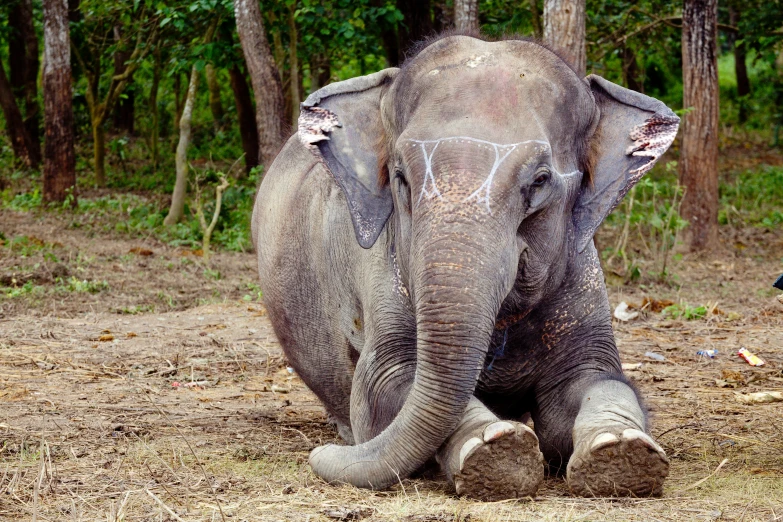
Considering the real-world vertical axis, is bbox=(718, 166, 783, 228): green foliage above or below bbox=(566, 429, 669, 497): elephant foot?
below

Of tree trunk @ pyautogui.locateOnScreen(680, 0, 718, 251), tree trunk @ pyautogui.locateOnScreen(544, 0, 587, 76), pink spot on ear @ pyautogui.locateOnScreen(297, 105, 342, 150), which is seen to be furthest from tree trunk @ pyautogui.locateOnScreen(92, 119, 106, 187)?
pink spot on ear @ pyautogui.locateOnScreen(297, 105, 342, 150)

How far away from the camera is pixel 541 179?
11.6 ft

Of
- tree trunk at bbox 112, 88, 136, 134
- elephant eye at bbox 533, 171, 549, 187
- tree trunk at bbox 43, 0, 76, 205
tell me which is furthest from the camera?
tree trunk at bbox 112, 88, 136, 134

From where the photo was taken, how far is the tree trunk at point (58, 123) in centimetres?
Answer: 1348

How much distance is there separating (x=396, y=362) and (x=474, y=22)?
6659 millimetres

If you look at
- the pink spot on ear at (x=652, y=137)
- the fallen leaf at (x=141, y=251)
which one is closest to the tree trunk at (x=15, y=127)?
the fallen leaf at (x=141, y=251)

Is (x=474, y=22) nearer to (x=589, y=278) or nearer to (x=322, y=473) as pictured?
(x=589, y=278)

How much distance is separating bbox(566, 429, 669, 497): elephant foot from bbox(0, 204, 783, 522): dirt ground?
0.06 m

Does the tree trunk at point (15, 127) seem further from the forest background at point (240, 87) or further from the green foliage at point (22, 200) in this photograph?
the green foliage at point (22, 200)

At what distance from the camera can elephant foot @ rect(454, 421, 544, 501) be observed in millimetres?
3258

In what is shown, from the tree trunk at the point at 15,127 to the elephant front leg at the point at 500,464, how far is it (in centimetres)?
1534

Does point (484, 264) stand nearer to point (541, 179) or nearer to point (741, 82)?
point (541, 179)

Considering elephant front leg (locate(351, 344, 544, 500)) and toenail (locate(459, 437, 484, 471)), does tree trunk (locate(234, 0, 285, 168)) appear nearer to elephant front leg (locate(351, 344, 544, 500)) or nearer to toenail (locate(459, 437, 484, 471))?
elephant front leg (locate(351, 344, 544, 500))

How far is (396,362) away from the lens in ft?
12.9
